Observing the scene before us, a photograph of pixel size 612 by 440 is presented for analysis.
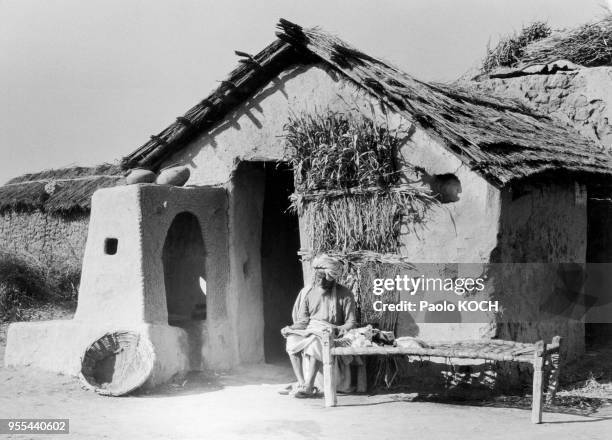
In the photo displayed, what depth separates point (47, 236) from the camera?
16.1m

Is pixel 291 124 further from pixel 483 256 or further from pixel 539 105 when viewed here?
pixel 539 105

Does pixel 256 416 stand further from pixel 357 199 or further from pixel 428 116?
pixel 428 116

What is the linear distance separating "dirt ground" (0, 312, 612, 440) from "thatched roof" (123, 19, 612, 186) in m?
2.34

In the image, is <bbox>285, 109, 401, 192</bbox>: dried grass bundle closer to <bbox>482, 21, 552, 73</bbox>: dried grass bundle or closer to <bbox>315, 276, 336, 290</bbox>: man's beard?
Result: <bbox>315, 276, 336, 290</bbox>: man's beard

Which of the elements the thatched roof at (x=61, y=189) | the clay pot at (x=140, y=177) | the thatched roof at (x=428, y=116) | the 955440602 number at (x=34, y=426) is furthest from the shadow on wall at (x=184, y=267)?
the thatched roof at (x=61, y=189)

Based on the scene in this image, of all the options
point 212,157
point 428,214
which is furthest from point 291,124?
point 428,214

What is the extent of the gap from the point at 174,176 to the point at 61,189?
651cm

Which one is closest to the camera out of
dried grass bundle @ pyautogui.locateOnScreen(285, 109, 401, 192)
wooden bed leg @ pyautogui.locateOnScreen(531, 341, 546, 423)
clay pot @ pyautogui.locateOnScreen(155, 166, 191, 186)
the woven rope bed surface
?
wooden bed leg @ pyautogui.locateOnScreen(531, 341, 546, 423)

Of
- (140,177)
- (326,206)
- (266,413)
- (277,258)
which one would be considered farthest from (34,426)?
(277,258)

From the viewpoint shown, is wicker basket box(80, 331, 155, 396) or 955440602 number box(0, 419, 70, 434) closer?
955440602 number box(0, 419, 70, 434)

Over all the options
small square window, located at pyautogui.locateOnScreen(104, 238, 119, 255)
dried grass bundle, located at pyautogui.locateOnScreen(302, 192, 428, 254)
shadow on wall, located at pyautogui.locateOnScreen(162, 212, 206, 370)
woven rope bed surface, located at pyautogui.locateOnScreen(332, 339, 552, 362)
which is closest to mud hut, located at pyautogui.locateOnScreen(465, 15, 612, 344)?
dried grass bundle, located at pyautogui.locateOnScreen(302, 192, 428, 254)

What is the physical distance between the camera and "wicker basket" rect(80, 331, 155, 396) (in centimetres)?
901

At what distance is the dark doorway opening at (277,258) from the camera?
38.9ft

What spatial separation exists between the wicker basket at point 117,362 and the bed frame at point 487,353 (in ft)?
6.40
